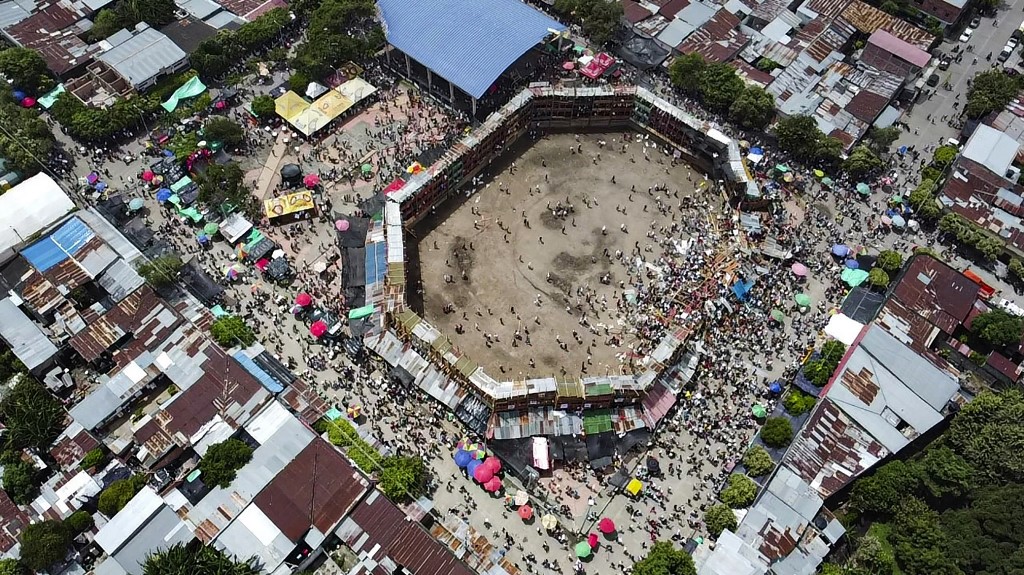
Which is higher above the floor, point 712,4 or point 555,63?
point 712,4

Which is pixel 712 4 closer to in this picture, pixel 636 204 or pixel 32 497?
pixel 636 204

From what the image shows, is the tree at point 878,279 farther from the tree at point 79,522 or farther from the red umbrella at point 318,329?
the tree at point 79,522

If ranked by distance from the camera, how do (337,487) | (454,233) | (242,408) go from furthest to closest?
(454,233), (242,408), (337,487)

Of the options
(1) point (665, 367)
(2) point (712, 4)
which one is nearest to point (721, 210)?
(1) point (665, 367)

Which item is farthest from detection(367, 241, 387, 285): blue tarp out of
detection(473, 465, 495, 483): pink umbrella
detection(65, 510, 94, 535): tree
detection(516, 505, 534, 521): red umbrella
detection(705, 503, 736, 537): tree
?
detection(705, 503, 736, 537): tree

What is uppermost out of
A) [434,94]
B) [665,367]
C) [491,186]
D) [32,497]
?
[434,94]

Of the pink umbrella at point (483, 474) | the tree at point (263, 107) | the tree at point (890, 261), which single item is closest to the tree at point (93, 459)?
the pink umbrella at point (483, 474)

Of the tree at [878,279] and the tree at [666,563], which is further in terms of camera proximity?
the tree at [878,279]
